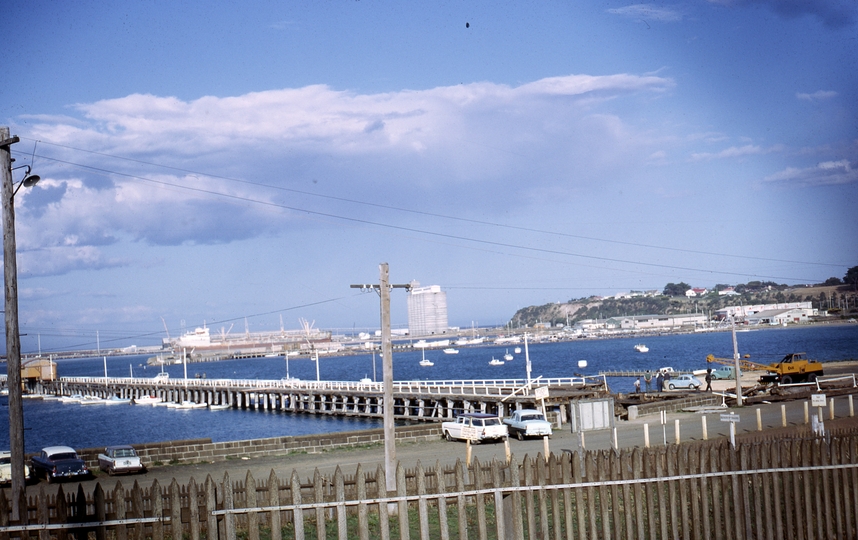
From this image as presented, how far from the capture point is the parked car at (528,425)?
38250mm

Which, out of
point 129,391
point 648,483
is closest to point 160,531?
point 648,483

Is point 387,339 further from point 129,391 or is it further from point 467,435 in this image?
point 129,391

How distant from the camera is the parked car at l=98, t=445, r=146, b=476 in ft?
107

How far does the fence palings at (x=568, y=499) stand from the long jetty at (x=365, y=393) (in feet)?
105

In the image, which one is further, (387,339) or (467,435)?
(467,435)

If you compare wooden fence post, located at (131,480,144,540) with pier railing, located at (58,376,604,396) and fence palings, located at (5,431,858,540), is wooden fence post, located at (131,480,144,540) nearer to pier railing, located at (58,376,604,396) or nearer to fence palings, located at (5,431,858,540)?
fence palings, located at (5,431,858,540)

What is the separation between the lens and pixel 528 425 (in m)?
38.4

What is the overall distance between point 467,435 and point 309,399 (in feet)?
187

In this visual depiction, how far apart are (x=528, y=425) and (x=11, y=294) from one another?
2658 centimetres

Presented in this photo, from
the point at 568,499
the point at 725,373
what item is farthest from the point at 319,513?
the point at 725,373

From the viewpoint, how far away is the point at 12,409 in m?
16.0

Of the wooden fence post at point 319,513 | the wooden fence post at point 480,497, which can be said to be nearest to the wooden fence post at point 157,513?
the wooden fence post at point 319,513

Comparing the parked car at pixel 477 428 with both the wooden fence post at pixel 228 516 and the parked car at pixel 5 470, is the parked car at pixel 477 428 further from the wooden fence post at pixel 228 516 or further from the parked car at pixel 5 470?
the wooden fence post at pixel 228 516

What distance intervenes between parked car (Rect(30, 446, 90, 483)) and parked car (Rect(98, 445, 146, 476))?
829 millimetres
